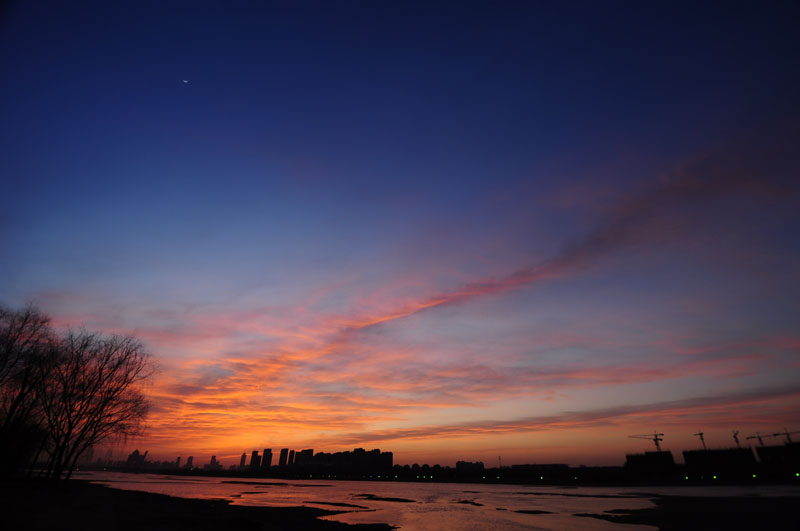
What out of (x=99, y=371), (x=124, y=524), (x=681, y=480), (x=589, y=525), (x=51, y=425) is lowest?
(x=681, y=480)

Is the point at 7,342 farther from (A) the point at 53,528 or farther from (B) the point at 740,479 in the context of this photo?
(B) the point at 740,479

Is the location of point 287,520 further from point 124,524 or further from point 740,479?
point 740,479

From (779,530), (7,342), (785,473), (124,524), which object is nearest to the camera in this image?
(124,524)

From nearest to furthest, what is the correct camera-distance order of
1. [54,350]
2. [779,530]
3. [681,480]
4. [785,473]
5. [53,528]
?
[53,528], [779,530], [54,350], [785,473], [681,480]

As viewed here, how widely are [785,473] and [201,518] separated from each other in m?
221

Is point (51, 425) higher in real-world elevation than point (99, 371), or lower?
lower

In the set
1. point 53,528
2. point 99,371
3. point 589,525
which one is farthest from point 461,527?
point 99,371

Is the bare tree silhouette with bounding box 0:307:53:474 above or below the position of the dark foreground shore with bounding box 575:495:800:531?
above

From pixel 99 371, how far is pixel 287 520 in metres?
38.7

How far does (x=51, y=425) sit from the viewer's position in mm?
54719

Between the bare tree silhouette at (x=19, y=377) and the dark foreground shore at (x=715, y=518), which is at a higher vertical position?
the bare tree silhouette at (x=19, y=377)

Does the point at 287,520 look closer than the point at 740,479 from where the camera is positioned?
Yes

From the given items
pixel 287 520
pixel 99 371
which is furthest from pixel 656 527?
pixel 99 371

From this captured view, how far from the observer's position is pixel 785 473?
153 metres
